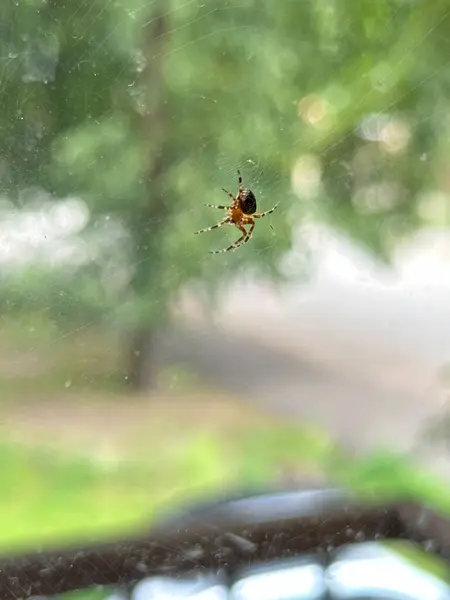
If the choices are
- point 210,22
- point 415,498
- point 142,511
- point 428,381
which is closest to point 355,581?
point 415,498

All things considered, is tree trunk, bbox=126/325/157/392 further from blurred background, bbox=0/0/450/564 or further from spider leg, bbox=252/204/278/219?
spider leg, bbox=252/204/278/219

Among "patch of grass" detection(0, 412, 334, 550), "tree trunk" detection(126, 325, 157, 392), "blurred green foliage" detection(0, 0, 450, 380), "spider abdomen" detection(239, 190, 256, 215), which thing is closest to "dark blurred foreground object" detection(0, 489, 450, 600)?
"patch of grass" detection(0, 412, 334, 550)

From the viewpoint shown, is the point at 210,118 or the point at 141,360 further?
the point at 141,360

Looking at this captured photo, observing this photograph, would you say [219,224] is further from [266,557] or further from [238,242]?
[266,557]

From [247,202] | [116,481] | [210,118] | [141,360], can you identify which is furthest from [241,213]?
[116,481]

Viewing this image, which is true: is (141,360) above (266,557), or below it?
above

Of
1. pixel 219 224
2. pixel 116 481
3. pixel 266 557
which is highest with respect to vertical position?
pixel 219 224

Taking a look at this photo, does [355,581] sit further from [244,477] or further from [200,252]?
[200,252]
